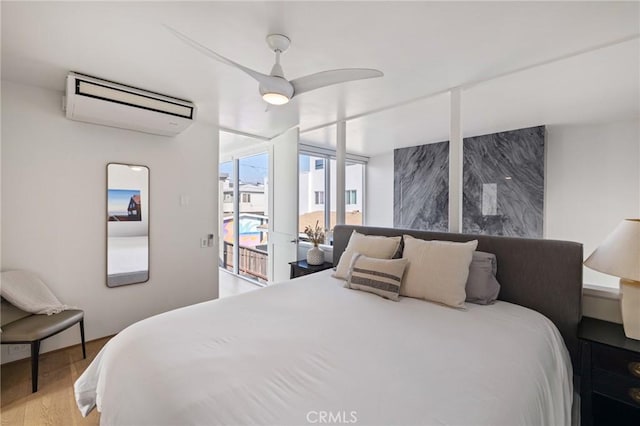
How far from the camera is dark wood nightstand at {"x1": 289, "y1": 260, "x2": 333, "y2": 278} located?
10.4 feet

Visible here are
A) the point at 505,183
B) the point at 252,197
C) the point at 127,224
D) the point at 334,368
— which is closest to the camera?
the point at 334,368

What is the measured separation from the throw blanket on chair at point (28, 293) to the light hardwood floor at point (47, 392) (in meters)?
0.47

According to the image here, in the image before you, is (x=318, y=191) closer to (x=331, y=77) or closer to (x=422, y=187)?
(x=422, y=187)

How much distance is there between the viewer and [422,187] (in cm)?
472

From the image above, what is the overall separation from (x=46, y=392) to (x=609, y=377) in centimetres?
353

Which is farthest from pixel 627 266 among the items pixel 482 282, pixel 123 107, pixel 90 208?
pixel 90 208

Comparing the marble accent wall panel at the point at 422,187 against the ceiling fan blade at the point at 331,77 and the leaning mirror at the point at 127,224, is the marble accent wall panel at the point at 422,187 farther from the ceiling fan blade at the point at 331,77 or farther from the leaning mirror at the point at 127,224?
the leaning mirror at the point at 127,224

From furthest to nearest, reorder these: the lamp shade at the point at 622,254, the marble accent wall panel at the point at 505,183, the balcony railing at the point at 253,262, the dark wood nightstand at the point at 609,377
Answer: the balcony railing at the point at 253,262
the marble accent wall panel at the point at 505,183
the lamp shade at the point at 622,254
the dark wood nightstand at the point at 609,377

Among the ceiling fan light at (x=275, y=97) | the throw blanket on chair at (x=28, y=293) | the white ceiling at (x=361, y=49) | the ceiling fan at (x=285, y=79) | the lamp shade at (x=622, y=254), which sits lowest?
the throw blanket on chair at (x=28, y=293)

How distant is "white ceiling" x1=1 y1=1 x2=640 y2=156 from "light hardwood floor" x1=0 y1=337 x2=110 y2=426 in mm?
2363

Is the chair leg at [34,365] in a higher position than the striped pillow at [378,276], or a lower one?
lower

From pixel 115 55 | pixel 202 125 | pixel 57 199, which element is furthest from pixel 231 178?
pixel 115 55

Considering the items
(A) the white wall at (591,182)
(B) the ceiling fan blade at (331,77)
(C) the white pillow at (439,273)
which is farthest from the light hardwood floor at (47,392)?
(A) the white wall at (591,182)

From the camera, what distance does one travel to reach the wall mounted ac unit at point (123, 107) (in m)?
2.23
